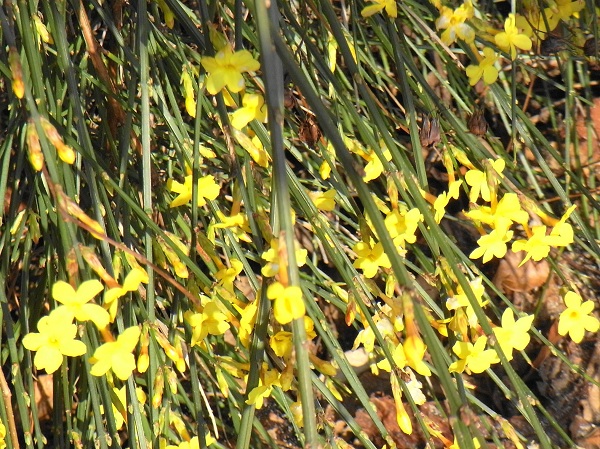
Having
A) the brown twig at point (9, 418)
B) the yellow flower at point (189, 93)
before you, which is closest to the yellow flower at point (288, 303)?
the yellow flower at point (189, 93)

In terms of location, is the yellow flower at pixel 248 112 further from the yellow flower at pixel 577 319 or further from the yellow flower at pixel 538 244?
the yellow flower at pixel 577 319

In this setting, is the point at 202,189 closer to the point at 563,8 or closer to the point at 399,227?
the point at 399,227

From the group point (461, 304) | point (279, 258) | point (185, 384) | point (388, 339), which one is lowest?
point (185, 384)

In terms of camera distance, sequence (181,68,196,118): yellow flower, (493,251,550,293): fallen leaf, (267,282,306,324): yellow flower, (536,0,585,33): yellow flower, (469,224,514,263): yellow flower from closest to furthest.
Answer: (267,282,306,324): yellow flower → (469,224,514,263): yellow flower → (181,68,196,118): yellow flower → (536,0,585,33): yellow flower → (493,251,550,293): fallen leaf

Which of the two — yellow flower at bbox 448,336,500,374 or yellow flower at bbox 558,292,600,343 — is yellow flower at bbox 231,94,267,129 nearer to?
yellow flower at bbox 448,336,500,374

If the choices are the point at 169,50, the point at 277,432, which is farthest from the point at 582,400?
the point at 169,50

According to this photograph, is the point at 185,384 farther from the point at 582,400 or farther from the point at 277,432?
the point at 582,400

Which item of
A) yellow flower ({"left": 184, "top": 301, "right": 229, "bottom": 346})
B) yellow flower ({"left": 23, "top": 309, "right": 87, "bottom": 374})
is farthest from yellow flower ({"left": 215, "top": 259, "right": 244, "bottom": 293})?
yellow flower ({"left": 23, "top": 309, "right": 87, "bottom": 374})
